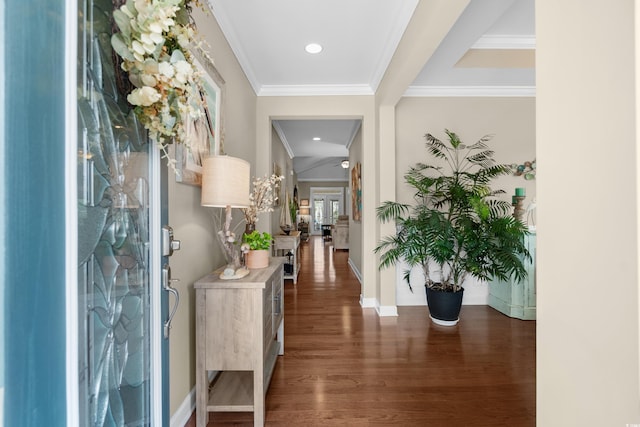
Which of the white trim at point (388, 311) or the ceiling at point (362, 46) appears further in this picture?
the white trim at point (388, 311)

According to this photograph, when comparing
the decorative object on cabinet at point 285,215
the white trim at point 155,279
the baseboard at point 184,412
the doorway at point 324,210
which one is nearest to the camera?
the white trim at point 155,279

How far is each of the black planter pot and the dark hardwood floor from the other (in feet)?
0.29

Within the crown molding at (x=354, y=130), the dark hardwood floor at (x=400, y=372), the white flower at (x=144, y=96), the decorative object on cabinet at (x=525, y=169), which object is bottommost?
the dark hardwood floor at (x=400, y=372)

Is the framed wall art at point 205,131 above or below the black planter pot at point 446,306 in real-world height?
above

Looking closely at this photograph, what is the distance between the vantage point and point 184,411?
1.56 metres

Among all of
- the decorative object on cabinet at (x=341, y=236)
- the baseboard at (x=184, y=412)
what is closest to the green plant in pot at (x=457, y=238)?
the baseboard at (x=184, y=412)

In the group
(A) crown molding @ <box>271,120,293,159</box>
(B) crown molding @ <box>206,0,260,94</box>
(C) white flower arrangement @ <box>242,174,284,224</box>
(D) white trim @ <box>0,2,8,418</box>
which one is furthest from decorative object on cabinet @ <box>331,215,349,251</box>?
(D) white trim @ <box>0,2,8,418</box>

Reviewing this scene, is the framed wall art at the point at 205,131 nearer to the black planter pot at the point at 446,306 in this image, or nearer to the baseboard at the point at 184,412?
the baseboard at the point at 184,412

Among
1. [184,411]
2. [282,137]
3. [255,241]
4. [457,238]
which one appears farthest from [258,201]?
[282,137]

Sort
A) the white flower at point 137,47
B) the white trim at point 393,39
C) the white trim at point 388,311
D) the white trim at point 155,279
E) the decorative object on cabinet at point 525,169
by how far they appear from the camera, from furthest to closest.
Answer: the decorative object on cabinet at point 525,169
the white trim at point 388,311
the white trim at point 393,39
the white trim at point 155,279
the white flower at point 137,47

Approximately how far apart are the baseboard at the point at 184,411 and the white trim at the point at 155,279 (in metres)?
0.73

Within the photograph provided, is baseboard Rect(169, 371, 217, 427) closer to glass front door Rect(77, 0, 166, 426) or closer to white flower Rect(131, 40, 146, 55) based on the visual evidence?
glass front door Rect(77, 0, 166, 426)

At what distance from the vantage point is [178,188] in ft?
5.06

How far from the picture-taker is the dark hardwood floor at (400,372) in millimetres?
1630
